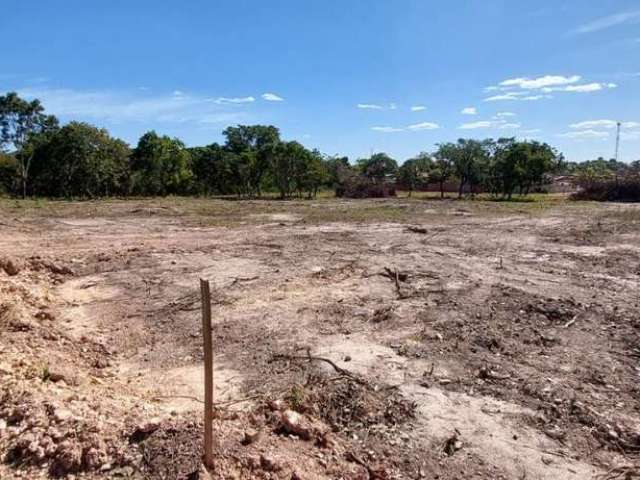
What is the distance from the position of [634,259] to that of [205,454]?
10080 mm

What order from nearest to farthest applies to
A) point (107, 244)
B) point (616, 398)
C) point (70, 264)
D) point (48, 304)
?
point (616, 398) < point (48, 304) < point (70, 264) < point (107, 244)

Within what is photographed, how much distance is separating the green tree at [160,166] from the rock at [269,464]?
99.5ft

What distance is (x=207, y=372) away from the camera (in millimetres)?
2641

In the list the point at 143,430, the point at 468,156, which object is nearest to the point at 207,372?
the point at 143,430

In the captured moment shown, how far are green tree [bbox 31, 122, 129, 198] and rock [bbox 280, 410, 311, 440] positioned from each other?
91.5 ft

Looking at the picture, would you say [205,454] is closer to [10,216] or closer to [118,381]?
[118,381]

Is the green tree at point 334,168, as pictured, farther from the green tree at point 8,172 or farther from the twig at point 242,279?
the twig at point 242,279

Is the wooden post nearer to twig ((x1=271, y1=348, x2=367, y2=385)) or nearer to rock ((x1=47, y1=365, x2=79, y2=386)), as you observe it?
twig ((x1=271, y1=348, x2=367, y2=385))

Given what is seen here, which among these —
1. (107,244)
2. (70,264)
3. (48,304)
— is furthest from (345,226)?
(48,304)

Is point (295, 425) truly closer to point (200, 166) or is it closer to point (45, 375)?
point (45, 375)

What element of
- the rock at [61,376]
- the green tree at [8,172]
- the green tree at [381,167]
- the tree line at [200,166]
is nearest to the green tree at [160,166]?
the tree line at [200,166]

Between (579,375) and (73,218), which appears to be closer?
(579,375)

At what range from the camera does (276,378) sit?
164 inches

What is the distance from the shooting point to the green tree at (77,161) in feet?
88.0
